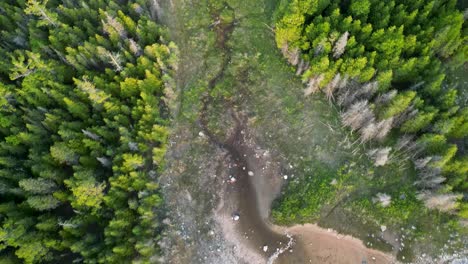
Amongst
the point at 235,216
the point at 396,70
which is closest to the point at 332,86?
the point at 396,70

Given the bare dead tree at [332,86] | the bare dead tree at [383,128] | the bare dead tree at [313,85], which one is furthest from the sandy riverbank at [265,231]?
the bare dead tree at [383,128]

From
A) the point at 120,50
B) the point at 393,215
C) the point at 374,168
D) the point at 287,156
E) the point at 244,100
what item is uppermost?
the point at 120,50

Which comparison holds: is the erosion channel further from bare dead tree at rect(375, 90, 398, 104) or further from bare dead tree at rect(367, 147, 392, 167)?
bare dead tree at rect(375, 90, 398, 104)

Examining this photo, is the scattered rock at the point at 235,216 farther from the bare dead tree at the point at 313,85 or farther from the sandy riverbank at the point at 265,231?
the bare dead tree at the point at 313,85

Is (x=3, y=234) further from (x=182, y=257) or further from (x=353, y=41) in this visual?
(x=353, y=41)

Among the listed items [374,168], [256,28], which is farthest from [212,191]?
[256,28]

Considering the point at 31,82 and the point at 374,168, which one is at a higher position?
the point at 31,82
